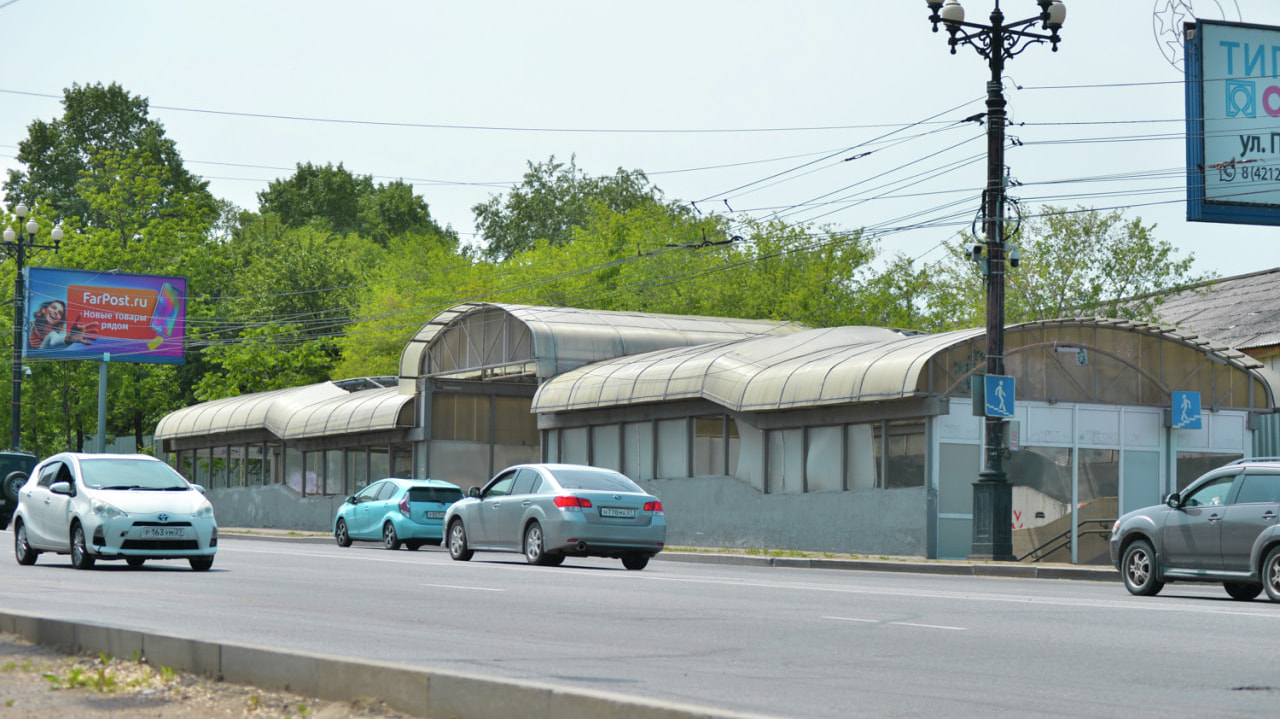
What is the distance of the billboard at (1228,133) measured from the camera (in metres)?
29.6

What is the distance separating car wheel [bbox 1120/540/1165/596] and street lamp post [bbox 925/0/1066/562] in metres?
7.22

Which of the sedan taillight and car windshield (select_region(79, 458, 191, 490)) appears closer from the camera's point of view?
car windshield (select_region(79, 458, 191, 490))

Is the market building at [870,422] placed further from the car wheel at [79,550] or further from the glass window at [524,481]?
the car wheel at [79,550]

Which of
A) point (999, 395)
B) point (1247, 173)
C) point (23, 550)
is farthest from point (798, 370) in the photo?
point (23, 550)

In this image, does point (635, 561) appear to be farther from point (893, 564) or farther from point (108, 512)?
point (108, 512)

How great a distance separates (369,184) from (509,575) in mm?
84387

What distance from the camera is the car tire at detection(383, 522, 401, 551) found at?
3318 cm

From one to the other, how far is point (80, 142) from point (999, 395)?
70115 mm

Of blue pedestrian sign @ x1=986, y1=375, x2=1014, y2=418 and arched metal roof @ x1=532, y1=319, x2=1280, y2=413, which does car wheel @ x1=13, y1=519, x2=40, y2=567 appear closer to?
blue pedestrian sign @ x1=986, y1=375, x2=1014, y2=418

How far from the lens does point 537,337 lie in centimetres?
4222

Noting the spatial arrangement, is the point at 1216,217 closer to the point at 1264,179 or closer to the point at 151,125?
the point at 1264,179

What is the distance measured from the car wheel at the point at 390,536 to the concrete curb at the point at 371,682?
22.7 m

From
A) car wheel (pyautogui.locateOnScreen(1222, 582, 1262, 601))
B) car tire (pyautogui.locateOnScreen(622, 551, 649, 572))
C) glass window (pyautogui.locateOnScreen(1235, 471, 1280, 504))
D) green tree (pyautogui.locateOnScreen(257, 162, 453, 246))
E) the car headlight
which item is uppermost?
green tree (pyautogui.locateOnScreen(257, 162, 453, 246))

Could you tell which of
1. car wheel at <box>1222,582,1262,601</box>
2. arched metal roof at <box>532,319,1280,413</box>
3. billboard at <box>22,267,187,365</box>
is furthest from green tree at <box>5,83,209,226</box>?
car wheel at <box>1222,582,1262,601</box>
